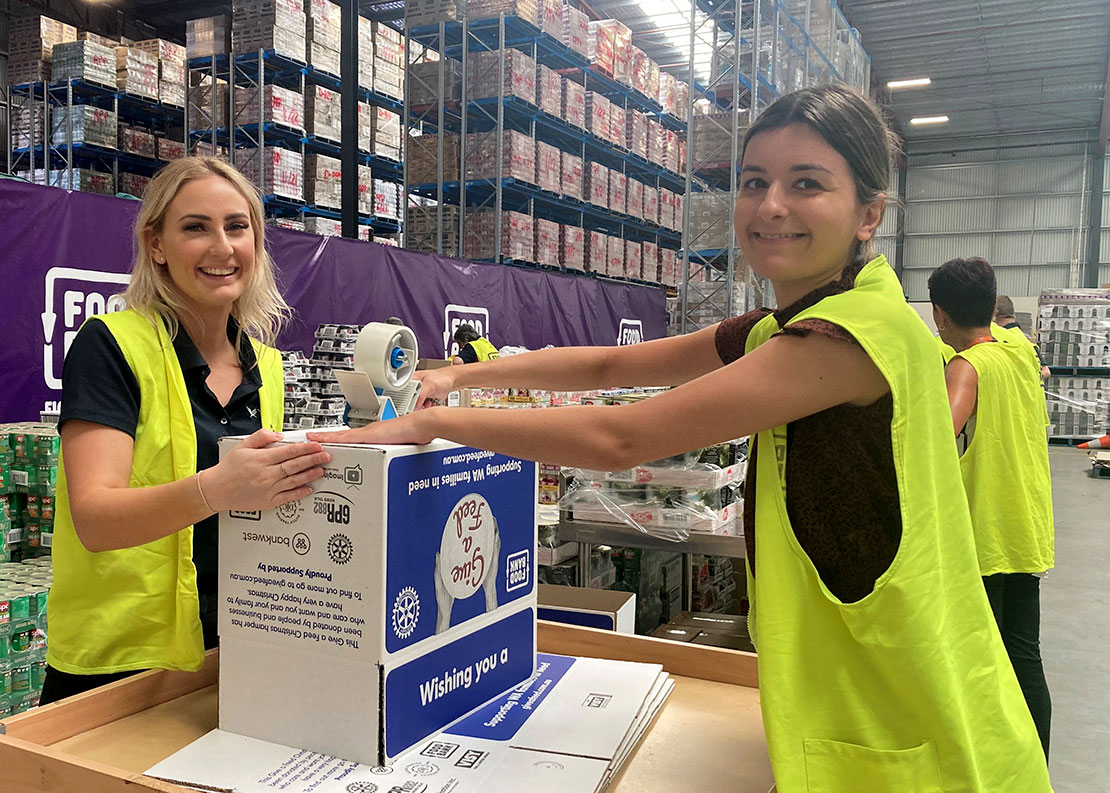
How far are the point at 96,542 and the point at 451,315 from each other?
25.3 ft

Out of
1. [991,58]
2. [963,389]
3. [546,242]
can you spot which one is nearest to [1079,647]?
[963,389]

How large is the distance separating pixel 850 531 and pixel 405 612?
580 mm

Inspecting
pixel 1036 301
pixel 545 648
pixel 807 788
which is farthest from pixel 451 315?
pixel 1036 301

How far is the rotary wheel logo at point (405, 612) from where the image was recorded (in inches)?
47.4

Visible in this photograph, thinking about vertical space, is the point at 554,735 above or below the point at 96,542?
below

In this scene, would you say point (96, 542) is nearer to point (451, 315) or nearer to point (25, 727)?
point (25, 727)

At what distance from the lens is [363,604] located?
3.89 feet

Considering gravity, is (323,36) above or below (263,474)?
above

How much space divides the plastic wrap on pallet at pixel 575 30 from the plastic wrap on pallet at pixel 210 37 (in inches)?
161

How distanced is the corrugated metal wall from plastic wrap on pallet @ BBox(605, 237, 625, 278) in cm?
1367

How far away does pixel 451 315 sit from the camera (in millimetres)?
9078

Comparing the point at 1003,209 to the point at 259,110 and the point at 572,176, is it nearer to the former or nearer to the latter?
the point at 572,176

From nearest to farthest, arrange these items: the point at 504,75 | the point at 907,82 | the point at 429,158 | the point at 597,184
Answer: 1. the point at 504,75
2. the point at 429,158
3. the point at 597,184
4. the point at 907,82

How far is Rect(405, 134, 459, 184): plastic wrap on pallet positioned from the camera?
11.1 metres
